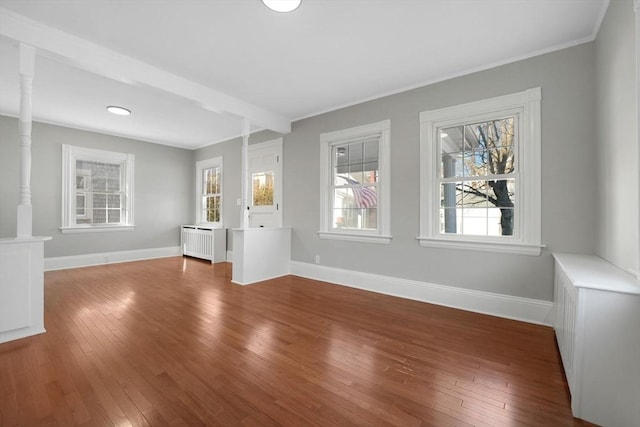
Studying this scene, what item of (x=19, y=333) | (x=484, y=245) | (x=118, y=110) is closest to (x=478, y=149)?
(x=484, y=245)

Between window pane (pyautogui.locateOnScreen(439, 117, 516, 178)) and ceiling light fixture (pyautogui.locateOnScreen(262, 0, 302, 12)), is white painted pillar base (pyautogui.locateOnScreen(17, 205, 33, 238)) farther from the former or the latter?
window pane (pyautogui.locateOnScreen(439, 117, 516, 178))

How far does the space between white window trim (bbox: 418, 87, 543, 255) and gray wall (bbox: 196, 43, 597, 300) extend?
0.23 feet

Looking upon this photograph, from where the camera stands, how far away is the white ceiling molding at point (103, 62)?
2330 mm

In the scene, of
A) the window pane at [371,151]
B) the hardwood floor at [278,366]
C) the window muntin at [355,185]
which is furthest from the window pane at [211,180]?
the window pane at [371,151]

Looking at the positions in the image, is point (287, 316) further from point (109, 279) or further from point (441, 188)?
point (109, 279)

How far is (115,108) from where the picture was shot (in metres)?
4.32

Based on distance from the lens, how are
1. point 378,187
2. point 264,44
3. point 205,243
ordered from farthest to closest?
point 205,243, point 378,187, point 264,44

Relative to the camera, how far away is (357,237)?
4043 millimetres

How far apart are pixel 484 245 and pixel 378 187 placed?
1488 millimetres

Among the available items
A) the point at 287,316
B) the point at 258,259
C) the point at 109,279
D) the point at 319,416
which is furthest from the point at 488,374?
the point at 109,279

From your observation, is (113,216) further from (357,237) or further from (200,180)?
(357,237)

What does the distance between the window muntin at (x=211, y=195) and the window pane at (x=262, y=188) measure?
1323 millimetres

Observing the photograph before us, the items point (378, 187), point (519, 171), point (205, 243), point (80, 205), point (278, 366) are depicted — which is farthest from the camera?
point (205, 243)

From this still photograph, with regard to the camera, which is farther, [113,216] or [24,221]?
[113,216]
